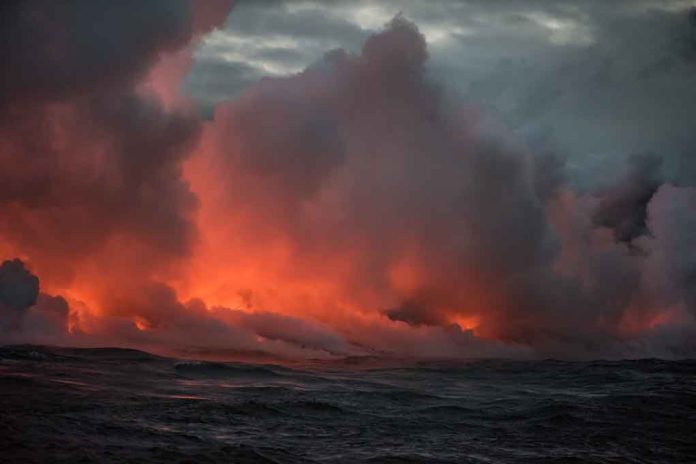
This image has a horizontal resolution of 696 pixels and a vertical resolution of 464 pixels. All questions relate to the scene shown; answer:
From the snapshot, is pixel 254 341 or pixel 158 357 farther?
pixel 254 341

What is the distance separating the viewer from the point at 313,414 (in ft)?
69.6

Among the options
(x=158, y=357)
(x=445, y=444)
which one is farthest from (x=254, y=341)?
(x=445, y=444)

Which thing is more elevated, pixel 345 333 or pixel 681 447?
pixel 345 333

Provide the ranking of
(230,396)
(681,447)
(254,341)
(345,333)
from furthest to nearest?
(345,333) → (254,341) → (230,396) → (681,447)

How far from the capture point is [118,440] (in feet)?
53.1

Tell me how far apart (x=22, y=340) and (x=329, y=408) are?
50.5 feet

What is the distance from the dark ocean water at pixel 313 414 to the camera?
16.5 m

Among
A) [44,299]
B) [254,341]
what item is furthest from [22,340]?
[254,341]

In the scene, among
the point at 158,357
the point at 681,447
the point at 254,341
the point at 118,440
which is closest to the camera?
the point at 118,440

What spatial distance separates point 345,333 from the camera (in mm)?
44156

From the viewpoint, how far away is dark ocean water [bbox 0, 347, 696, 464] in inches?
649

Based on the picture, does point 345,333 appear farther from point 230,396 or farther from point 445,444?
point 445,444

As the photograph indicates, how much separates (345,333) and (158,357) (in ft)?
47.7

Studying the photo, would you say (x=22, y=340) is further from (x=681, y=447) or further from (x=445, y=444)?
(x=681, y=447)
